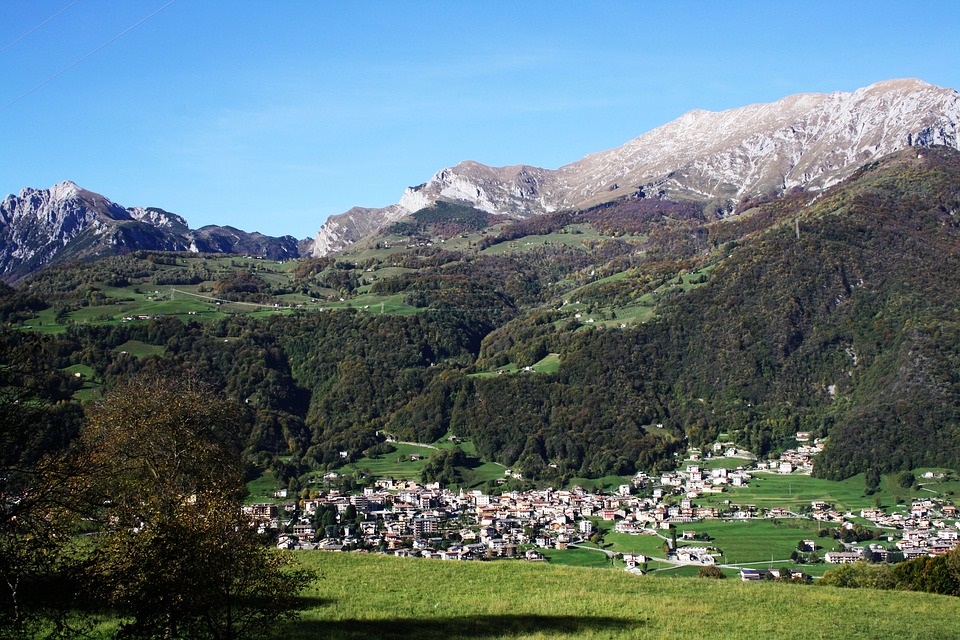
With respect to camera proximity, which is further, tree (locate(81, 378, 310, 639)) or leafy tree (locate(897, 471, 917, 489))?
leafy tree (locate(897, 471, 917, 489))

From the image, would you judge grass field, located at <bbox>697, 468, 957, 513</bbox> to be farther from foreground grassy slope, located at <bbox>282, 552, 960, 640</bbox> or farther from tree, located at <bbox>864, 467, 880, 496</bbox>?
foreground grassy slope, located at <bbox>282, 552, 960, 640</bbox>

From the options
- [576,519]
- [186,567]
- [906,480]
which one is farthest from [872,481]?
[186,567]

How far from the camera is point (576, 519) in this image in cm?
6588

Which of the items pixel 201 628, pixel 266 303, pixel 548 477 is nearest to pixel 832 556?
pixel 548 477

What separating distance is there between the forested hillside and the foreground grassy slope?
62554 mm

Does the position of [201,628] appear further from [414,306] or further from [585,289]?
[585,289]

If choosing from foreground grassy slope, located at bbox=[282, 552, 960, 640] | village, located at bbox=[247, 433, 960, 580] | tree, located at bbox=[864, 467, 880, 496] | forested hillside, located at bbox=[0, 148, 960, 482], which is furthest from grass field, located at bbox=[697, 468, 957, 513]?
foreground grassy slope, located at bbox=[282, 552, 960, 640]

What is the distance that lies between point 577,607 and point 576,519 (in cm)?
4518

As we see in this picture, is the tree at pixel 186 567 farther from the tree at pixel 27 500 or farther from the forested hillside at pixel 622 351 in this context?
the forested hillside at pixel 622 351

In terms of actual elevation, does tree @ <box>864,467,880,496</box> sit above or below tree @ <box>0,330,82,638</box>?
below

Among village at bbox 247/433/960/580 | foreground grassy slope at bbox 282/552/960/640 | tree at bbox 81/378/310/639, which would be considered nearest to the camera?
tree at bbox 81/378/310/639

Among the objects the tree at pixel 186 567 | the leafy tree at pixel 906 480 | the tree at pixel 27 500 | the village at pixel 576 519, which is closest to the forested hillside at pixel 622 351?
the leafy tree at pixel 906 480

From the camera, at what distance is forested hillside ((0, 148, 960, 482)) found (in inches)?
3740

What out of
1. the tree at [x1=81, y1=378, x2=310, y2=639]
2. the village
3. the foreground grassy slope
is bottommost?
the village
